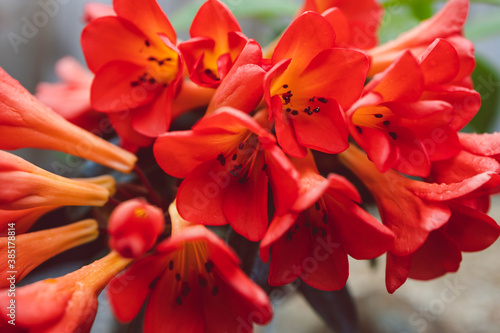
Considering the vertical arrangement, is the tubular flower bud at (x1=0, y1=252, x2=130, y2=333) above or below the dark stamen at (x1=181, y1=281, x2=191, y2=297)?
above

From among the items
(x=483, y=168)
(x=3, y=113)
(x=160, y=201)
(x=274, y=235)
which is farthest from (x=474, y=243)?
(x=3, y=113)

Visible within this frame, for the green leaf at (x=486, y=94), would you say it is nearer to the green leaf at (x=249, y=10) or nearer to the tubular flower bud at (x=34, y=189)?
the green leaf at (x=249, y=10)

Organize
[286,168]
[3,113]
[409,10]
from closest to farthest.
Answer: [286,168], [3,113], [409,10]

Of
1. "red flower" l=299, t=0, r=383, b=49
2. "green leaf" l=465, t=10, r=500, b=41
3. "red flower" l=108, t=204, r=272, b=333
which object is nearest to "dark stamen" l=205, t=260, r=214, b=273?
"red flower" l=108, t=204, r=272, b=333

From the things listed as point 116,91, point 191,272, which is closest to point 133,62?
point 116,91

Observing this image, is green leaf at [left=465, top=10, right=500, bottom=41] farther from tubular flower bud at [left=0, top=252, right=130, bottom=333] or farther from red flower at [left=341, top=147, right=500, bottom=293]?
tubular flower bud at [left=0, top=252, right=130, bottom=333]

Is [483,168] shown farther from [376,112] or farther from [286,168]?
[286,168]
